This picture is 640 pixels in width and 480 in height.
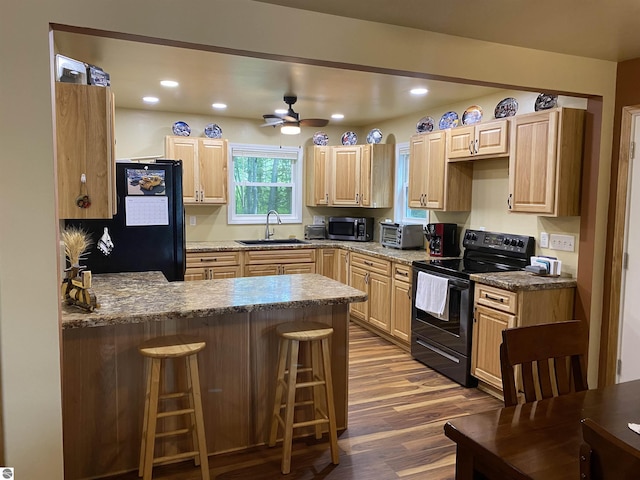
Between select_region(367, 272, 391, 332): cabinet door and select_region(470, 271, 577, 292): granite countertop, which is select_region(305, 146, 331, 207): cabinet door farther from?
select_region(470, 271, 577, 292): granite countertop

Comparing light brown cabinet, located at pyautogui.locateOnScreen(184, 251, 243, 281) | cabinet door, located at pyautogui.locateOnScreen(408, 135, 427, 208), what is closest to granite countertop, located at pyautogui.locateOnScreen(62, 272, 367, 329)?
light brown cabinet, located at pyautogui.locateOnScreen(184, 251, 243, 281)

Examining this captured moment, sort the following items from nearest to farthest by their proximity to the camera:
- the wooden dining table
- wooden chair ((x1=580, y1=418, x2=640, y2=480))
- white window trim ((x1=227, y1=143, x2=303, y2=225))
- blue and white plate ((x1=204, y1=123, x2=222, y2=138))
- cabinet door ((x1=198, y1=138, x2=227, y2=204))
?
wooden chair ((x1=580, y1=418, x2=640, y2=480)) → the wooden dining table → cabinet door ((x1=198, y1=138, x2=227, y2=204)) → blue and white plate ((x1=204, y1=123, x2=222, y2=138)) → white window trim ((x1=227, y1=143, x2=303, y2=225))

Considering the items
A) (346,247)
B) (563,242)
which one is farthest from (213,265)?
(563,242)

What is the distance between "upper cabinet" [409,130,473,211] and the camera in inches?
172

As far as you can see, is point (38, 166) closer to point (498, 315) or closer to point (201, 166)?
point (498, 315)

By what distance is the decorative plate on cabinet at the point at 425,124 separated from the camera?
4.88m

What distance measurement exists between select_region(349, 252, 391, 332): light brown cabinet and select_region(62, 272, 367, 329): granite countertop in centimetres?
161

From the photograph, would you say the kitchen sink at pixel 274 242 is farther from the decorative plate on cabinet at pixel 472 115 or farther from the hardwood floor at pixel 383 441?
the decorative plate on cabinet at pixel 472 115

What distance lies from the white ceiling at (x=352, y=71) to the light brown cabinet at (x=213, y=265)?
1566 mm

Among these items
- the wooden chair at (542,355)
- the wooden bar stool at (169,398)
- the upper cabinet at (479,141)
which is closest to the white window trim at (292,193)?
the upper cabinet at (479,141)

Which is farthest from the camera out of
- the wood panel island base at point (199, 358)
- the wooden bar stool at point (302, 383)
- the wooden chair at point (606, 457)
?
the wooden bar stool at point (302, 383)

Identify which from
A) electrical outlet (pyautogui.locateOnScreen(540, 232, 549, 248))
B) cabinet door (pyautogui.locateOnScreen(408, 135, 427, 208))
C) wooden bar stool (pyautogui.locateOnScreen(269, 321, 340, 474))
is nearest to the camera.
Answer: wooden bar stool (pyautogui.locateOnScreen(269, 321, 340, 474))

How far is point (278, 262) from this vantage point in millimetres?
5340

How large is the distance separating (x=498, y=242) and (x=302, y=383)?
233cm
